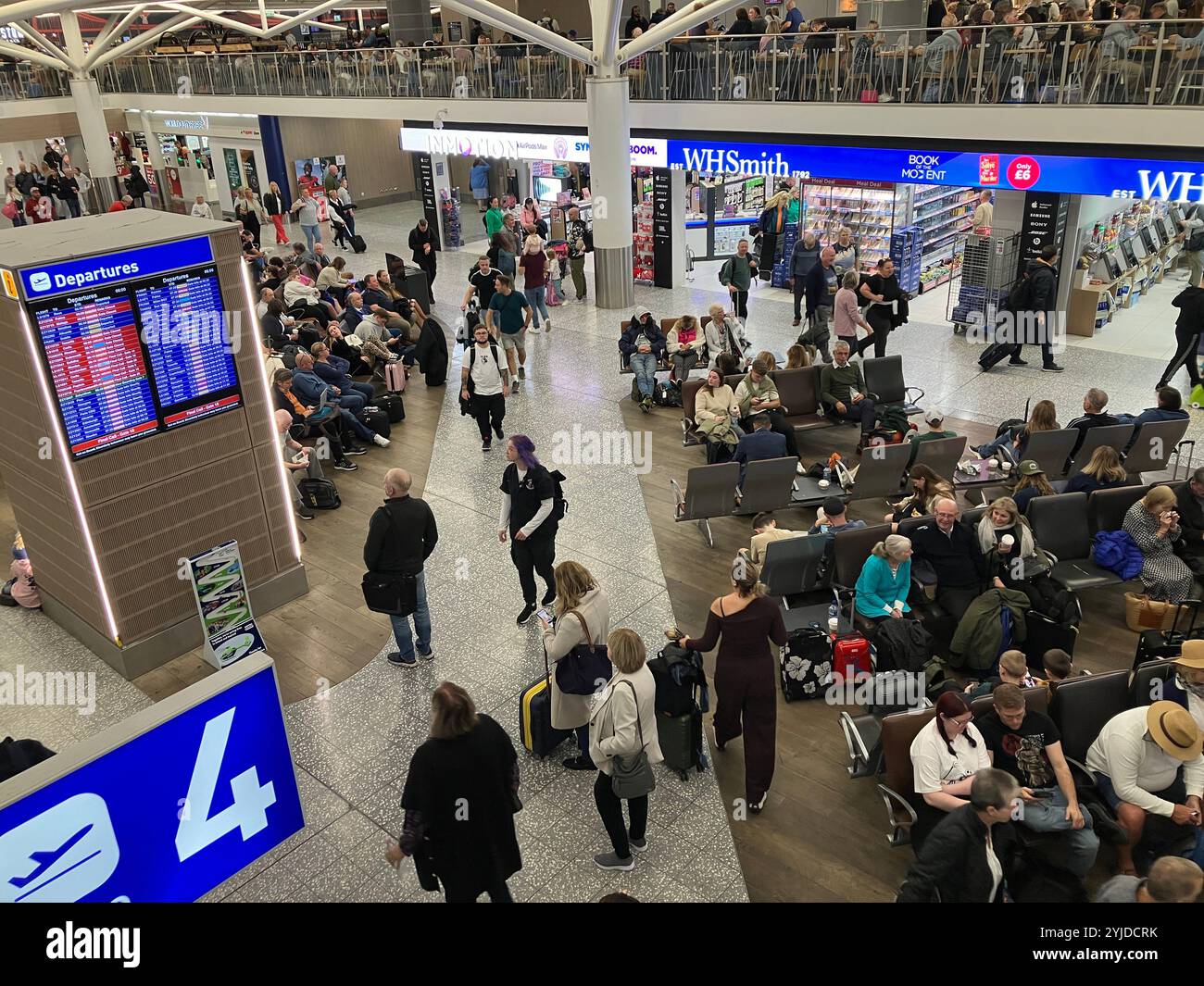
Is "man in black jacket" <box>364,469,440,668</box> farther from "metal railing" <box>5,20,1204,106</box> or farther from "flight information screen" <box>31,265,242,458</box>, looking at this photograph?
"metal railing" <box>5,20,1204,106</box>

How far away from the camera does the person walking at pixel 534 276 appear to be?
16.4 meters

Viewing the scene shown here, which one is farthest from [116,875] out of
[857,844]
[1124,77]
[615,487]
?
[1124,77]

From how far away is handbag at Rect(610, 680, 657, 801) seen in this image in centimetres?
525

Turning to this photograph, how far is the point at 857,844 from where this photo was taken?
5883 mm

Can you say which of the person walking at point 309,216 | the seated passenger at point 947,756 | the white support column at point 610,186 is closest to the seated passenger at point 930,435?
the seated passenger at point 947,756

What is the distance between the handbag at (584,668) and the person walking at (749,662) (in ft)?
1.68

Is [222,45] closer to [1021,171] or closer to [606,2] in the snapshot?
[606,2]

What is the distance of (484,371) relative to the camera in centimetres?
1117

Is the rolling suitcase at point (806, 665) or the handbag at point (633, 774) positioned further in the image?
the rolling suitcase at point (806, 665)

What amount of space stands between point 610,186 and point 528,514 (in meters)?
12.1

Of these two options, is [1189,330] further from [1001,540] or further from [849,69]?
[1001,540]

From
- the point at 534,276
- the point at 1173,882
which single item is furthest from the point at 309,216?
the point at 1173,882

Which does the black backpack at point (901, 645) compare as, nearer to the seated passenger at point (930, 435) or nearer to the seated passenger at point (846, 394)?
the seated passenger at point (930, 435)

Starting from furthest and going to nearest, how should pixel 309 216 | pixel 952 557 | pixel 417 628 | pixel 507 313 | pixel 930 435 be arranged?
pixel 309 216, pixel 507 313, pixel 930 435, pixel 417 628, pixel 952 557
